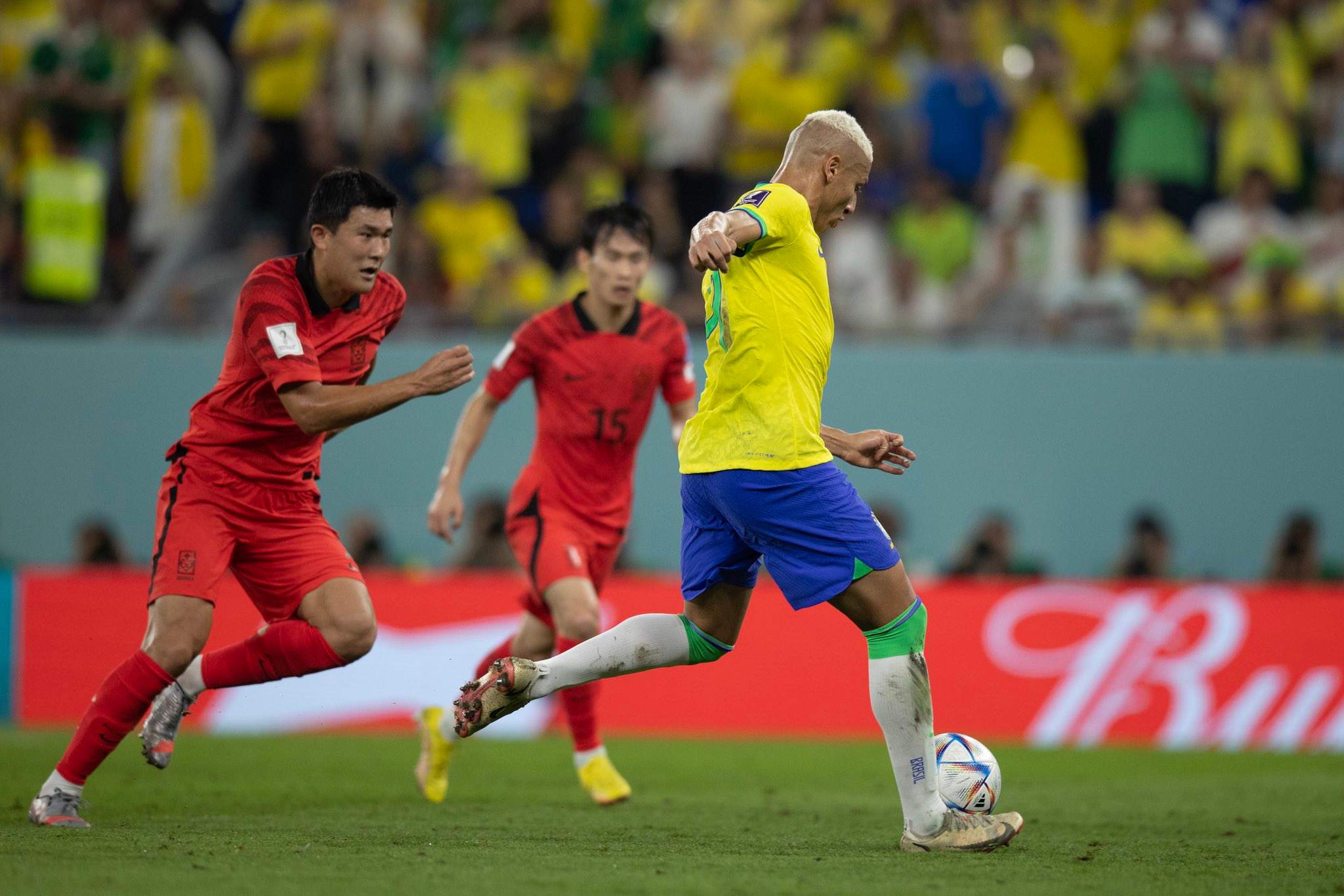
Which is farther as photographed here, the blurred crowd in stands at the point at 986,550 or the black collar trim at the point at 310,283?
the blurred crowd in stands at the point at 986,550

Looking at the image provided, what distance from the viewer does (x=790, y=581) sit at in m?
5.88

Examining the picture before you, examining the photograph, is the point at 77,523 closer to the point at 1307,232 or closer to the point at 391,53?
the point at 391,53

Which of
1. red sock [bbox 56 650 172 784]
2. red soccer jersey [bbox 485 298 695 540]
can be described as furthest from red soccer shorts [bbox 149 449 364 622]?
red soccer jersey [bbox 485 298 695 540]

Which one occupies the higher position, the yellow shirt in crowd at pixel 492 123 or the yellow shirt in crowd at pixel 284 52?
the yellow shirt in crowd at pixel 284 52

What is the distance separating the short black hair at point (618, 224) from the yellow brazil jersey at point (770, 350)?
2.18 meters

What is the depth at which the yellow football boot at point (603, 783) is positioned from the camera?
784 cm

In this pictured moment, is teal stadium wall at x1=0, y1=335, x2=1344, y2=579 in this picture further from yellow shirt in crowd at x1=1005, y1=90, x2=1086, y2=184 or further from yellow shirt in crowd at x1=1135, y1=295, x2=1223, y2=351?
yellow shirt in crowd at x1=1005, y1=90, x2=1086, y2=184

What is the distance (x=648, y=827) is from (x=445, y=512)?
1.83m

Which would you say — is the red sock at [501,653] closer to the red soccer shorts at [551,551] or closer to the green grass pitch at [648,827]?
the red soccer shorts at [551,551]

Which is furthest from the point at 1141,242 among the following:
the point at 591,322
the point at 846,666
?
the point at 591,322

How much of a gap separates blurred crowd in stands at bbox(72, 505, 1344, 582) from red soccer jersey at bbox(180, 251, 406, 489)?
6.07m

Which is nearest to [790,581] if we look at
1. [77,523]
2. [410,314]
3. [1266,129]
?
[410,314]

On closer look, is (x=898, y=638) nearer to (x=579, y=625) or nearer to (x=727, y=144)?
(x=579, y=625)

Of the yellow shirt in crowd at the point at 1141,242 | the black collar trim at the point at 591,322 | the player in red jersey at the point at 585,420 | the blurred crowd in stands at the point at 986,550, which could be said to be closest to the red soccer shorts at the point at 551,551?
the player in red jersey at the point at 585,420
